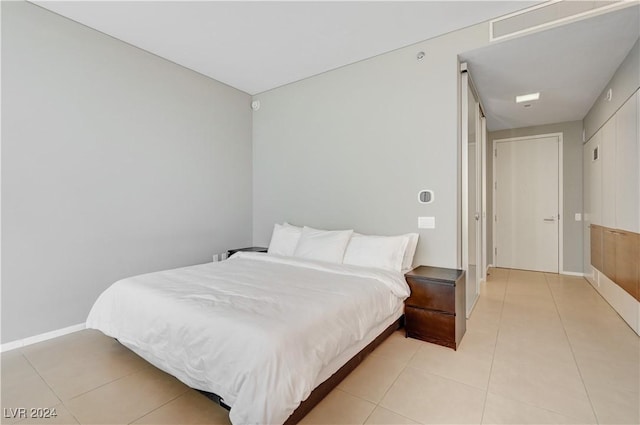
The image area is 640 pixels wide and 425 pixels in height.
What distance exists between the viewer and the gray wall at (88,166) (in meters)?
2.47

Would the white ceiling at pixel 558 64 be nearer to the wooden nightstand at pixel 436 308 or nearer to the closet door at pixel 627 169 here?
the closet door at pixel 627 169

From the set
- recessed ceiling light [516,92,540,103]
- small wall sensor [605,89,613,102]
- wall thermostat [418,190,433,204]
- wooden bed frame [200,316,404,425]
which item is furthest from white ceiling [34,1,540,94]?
wooden bed frame [200,316,404,425]

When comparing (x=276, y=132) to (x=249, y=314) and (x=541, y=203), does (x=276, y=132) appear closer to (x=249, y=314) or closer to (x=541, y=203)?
(x=249, y=314)

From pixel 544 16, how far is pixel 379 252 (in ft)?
8.06

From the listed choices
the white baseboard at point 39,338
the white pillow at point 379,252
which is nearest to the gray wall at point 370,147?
the white pillow at point 379,252

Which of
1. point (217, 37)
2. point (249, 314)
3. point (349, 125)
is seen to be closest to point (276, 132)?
point (349, 125)

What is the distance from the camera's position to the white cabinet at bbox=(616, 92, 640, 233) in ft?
8.69

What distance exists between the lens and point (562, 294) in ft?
12.8

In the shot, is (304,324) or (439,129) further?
(439,129)

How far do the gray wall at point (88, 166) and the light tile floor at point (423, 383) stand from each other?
2.04 ft

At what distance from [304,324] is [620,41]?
367cm

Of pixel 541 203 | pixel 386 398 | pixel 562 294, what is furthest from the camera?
pixel 541 203

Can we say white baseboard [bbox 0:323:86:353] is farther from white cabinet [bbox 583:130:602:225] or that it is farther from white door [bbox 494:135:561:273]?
white door [bbox 494:135:561:273]

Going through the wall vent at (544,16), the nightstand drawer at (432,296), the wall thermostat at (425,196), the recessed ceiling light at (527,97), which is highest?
the wall vent at (544,16)
